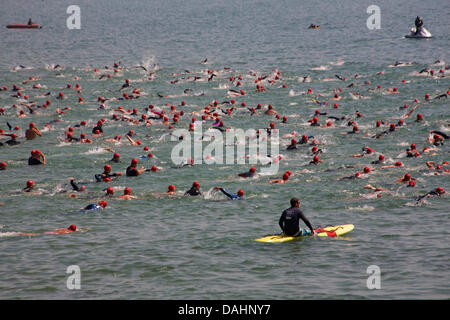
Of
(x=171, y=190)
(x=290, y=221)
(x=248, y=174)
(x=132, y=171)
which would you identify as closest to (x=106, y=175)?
(x=132, y=171)

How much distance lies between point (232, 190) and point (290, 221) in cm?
706

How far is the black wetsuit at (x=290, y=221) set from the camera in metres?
19.9

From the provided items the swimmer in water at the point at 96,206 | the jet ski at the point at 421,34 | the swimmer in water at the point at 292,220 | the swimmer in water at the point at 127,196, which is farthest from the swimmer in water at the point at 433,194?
the jet ski at the point at 421,34

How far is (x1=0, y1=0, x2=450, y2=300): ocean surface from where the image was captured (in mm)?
17188

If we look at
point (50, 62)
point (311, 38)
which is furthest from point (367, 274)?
point (311, 38)

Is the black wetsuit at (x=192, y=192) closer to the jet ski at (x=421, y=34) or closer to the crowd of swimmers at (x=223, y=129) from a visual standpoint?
the crowd of swimmers at (x=223, y=129)

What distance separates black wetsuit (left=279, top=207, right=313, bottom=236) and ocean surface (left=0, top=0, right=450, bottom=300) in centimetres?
65

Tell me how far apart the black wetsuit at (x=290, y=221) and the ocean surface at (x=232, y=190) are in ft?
2.12

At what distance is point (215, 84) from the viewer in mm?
54062

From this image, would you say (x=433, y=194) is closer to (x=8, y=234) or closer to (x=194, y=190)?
(x=194, y=190)

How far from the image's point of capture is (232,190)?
88.0 feet

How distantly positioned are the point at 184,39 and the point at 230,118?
155ft
